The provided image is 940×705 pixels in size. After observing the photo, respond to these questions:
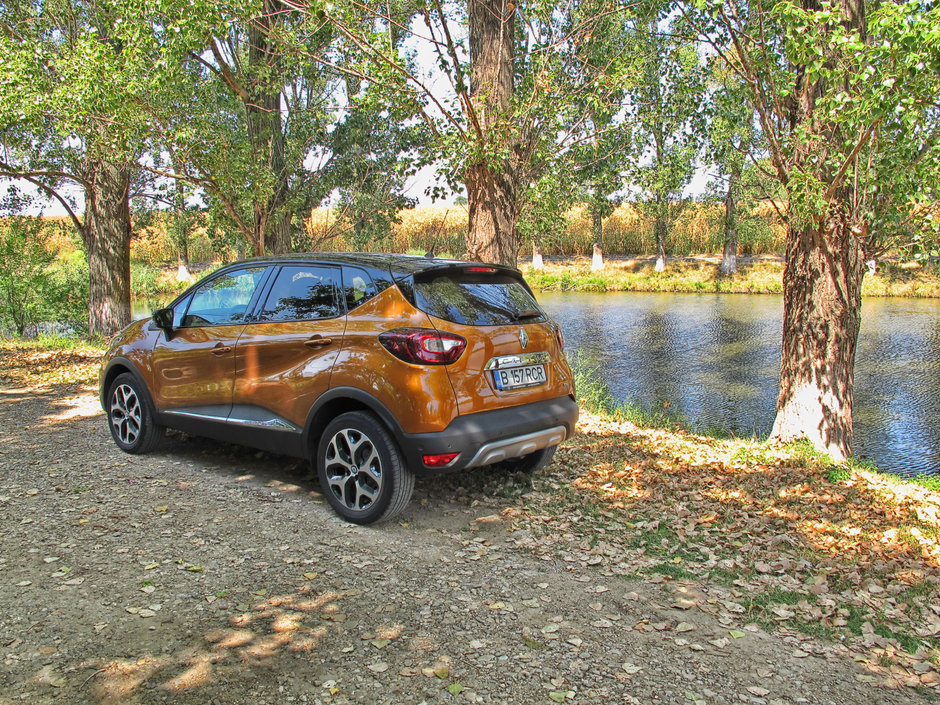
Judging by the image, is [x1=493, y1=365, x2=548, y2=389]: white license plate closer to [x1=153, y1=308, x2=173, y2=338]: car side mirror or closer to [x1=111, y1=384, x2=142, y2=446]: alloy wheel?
[x1=153, y1=308, x2=173, y2=338]: car side mirror

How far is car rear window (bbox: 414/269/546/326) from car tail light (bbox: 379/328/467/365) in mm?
178

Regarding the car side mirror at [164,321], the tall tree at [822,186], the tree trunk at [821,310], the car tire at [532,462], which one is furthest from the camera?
the tree trunk at [821,310]

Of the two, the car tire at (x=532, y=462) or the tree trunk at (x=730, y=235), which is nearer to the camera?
the car tire at (x=532, y=462)

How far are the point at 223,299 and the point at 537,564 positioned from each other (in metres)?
3.35

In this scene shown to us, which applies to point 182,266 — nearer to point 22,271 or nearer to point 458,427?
point 22,271

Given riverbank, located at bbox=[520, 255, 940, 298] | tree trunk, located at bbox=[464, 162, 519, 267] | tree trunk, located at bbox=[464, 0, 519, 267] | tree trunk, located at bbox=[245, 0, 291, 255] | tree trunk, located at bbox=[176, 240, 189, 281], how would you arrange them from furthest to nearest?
tree trunk, located at bbox=[176, 240, 189, 281], riverbank, located at bbox=[520, 255, 940, 298], tree trunk, located at bbox=[245, 0, 291, 255], tree trunk, located at bbox=[464, 162, 519, 267], tree trunk, located at bbox=[464, 0, 519, 267]

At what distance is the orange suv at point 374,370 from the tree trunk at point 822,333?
3746 millimetres

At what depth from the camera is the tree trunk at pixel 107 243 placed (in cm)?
1468

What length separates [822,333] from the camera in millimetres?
7855

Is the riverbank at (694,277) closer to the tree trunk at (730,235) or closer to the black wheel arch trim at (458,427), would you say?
the tree trunk at (730,235)

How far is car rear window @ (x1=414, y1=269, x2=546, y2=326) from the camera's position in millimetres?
4762

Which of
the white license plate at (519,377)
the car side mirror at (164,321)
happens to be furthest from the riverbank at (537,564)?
the car side mirror at (164,321)

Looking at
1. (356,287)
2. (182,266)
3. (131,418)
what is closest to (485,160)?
(356,287)

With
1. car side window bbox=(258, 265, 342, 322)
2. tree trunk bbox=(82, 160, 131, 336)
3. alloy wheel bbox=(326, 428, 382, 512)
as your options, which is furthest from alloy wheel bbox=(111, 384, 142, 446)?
tree trunk bbox=(82, 160, 131, 336)
